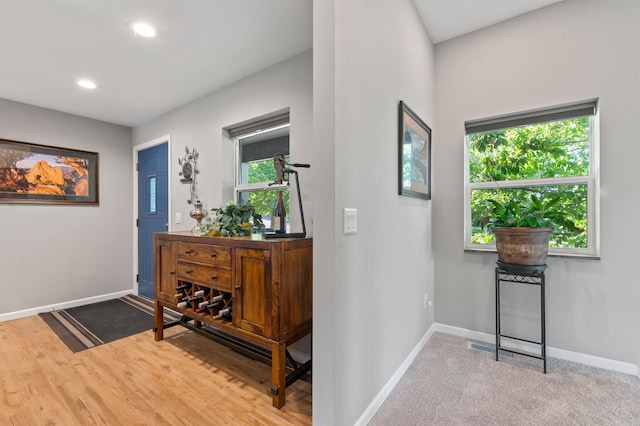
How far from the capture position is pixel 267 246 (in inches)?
66.2


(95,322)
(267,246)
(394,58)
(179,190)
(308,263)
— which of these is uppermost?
(394,58)

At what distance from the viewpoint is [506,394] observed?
1717mm

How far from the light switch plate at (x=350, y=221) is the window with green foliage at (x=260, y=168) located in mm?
1213

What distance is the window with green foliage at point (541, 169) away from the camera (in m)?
2.07

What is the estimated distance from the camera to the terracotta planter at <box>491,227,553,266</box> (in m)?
1.95

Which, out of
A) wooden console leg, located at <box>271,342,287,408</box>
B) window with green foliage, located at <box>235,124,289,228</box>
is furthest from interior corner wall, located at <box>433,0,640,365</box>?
wooden console leg, located at <box>271,342,287,408</box>

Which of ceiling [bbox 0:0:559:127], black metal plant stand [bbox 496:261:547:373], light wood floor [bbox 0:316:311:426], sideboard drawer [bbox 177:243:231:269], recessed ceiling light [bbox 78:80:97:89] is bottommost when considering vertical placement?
light wood floor [bbox 0:316:311:426]

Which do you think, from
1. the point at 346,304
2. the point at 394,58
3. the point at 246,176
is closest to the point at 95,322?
the point at 246,176

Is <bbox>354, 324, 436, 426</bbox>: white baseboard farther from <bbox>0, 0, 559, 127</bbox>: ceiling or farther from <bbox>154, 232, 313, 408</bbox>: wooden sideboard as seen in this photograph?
<bbox>0, 0, 559, 127</bbox>: ceiling

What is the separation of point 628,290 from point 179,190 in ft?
13.7

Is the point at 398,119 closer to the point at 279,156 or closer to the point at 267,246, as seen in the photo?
the point at 279,156

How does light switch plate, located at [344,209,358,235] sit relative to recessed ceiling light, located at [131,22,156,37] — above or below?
below

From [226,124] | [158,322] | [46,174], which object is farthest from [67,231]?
[226,124]

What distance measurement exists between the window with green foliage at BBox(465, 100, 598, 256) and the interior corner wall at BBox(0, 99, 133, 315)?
4.49 metres
